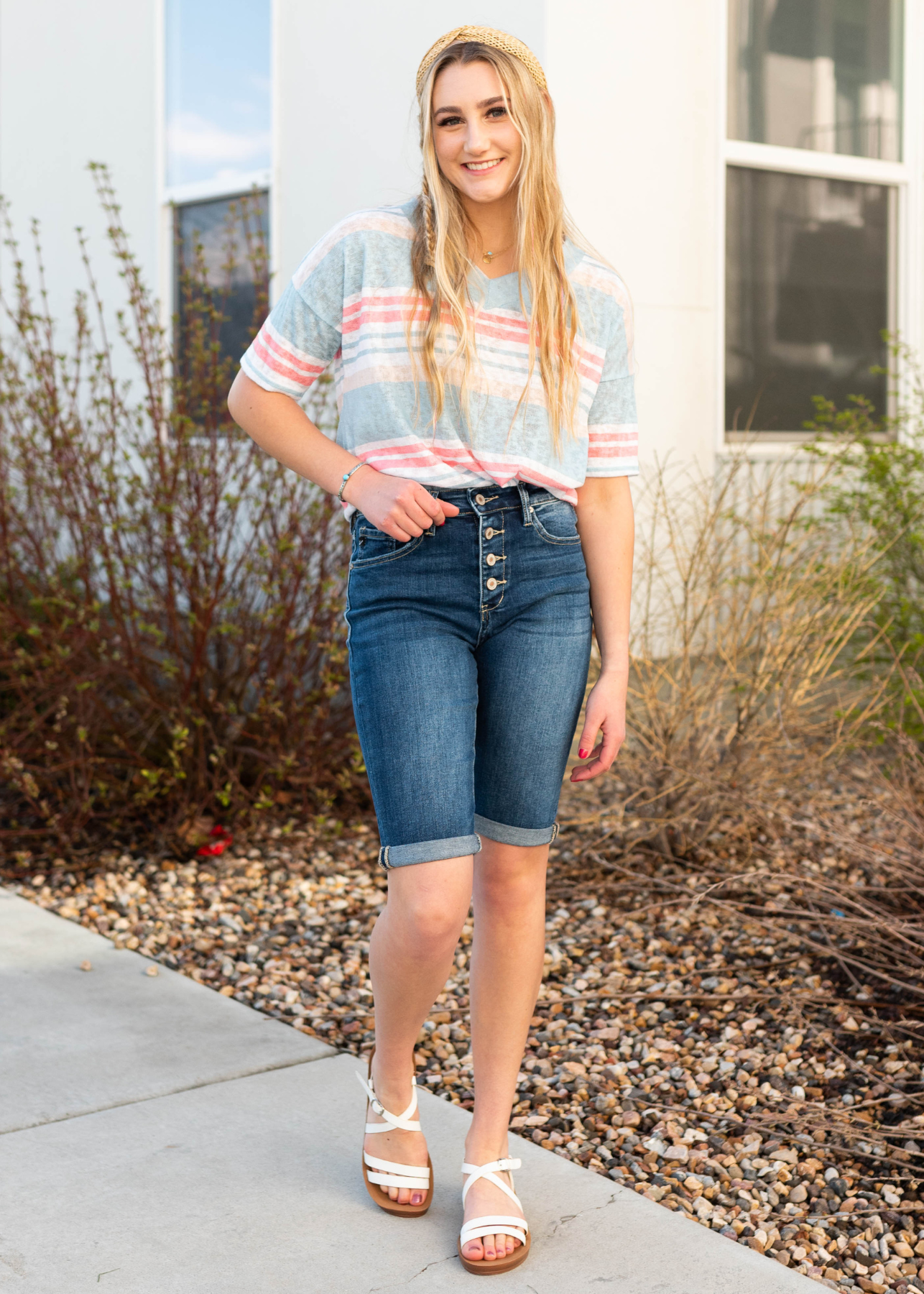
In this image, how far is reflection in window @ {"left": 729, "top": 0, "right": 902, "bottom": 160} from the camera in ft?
17.8

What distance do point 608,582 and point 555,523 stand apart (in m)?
0.17

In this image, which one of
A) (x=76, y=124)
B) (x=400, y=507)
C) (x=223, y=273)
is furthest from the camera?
(x=76, y=124)

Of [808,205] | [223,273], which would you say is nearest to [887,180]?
[808,205]

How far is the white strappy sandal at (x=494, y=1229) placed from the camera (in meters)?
→ 2.17

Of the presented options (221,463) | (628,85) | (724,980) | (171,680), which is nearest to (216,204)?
(221,463)

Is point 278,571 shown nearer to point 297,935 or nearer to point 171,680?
point 171,680

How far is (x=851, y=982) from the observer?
3.35m

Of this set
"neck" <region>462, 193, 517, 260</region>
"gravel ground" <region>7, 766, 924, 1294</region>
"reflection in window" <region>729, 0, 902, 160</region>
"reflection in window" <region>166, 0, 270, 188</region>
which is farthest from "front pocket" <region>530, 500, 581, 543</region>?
"reflection in window" <region>166, 0, 270, 188</region>

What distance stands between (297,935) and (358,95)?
3273mm

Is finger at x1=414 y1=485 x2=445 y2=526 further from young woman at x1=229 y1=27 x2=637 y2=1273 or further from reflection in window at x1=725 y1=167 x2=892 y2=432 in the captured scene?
reflection in window at x1=725 y1=167 x2=892 y2=432

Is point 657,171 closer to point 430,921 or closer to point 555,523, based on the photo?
point 555,523

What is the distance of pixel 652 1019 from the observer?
324 cm

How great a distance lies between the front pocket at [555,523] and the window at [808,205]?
10.6ft

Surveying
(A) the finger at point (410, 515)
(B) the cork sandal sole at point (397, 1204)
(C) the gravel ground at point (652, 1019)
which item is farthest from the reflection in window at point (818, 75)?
(B) the cork sandal sole at point (397, 1204)
